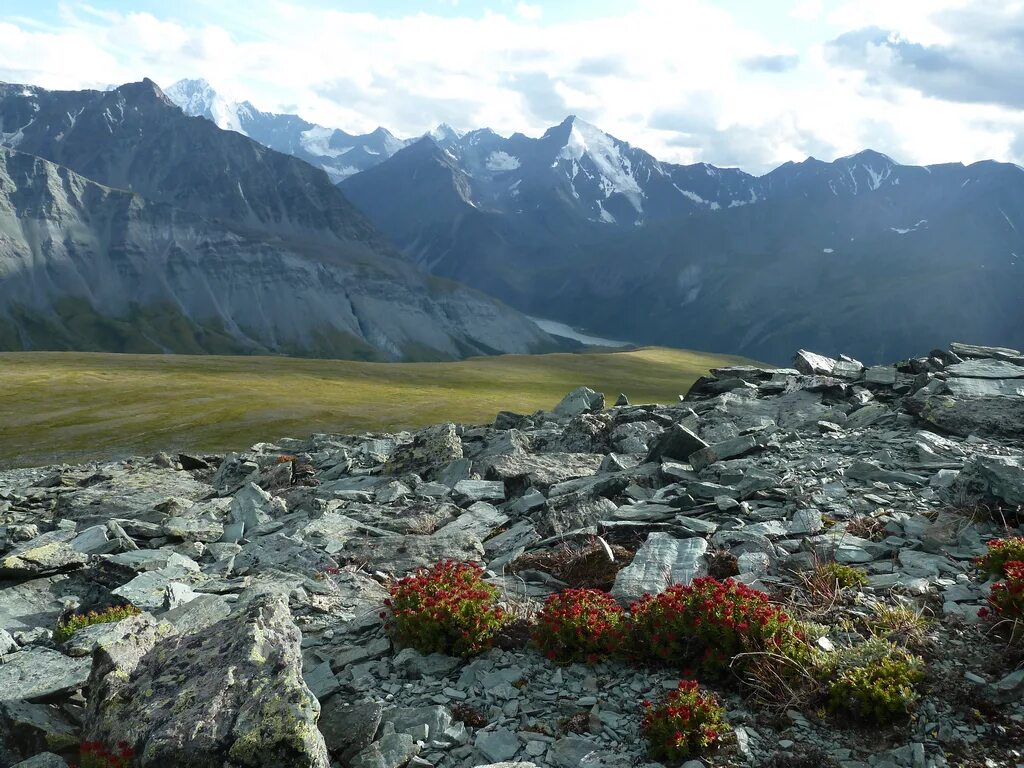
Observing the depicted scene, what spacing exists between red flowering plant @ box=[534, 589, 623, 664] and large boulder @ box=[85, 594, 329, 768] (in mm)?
3989

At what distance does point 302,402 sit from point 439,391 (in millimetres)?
40064

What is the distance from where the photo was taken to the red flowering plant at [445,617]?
12.6 meters

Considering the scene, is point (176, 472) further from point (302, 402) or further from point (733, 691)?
point (302, 402)

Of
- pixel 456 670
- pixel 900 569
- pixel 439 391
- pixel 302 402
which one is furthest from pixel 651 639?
pixel 439 391

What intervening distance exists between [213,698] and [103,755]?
1.43 meters

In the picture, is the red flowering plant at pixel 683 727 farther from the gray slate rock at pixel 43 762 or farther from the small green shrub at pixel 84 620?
the small green shrub at pixel 84 620

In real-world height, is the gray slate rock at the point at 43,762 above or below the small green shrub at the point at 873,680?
below

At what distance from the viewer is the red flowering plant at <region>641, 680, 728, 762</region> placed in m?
9.73

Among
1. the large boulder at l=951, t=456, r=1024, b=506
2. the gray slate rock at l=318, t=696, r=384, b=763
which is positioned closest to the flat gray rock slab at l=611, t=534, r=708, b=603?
the gray slate rock at l=318, t=696, r=384, b=763

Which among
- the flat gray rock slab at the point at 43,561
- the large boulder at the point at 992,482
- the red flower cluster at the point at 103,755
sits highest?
the large boulder at the point at 992,482

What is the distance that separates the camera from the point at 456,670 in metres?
12.5

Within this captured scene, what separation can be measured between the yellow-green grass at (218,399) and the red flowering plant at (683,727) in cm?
6821

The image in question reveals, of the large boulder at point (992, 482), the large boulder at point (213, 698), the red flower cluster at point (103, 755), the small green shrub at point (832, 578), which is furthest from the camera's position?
the large boulder at point (992, 482)

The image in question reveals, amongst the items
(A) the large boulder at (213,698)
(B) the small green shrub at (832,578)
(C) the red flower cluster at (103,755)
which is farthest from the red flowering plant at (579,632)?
(C) the red flower cluster at (103,755)
